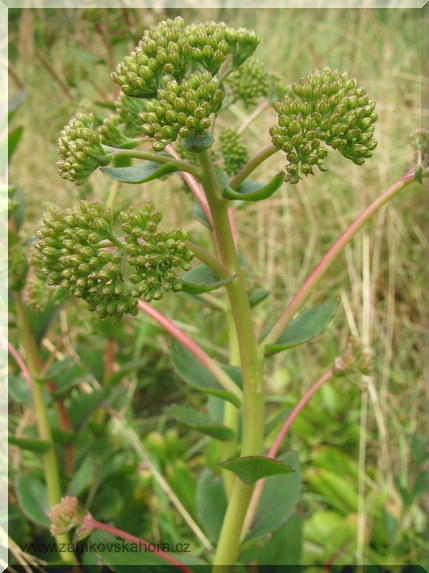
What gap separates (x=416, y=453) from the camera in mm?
1680

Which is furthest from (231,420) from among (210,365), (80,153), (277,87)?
(277,87)

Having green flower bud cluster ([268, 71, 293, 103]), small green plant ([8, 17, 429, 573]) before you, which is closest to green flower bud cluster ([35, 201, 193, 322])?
small green plant ([8, 17, 429, 573])

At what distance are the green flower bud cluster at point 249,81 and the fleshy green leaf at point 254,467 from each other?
2.53 ft

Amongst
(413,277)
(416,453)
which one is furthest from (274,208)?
(416,453)

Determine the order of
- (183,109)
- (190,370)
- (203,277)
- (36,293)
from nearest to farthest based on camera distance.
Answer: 1. (183,109)
2. (203,277)
3. (190,370)
4. (36,293)

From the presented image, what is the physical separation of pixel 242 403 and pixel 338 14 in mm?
5438

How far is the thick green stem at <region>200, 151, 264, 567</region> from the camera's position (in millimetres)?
733

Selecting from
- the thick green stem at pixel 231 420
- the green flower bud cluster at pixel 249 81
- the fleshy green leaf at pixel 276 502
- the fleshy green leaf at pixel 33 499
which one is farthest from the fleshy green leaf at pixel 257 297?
the fleshy green leaf at pixel 33 499

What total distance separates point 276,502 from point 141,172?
69cm

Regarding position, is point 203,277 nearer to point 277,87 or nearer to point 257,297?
point 257,297

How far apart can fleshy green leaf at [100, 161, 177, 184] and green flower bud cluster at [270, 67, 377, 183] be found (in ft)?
0.51

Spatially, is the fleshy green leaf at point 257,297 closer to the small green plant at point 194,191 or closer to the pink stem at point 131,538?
the small green plant at point 194,191

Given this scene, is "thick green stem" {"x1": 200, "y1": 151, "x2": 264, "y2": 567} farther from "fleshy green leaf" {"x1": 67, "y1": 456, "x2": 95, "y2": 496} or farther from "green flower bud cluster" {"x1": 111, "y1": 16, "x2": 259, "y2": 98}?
"fleshy green leaf" {"x1": 67, "y1": 456, "x2": 95, "y2": 496}

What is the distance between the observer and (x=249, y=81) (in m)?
1.11
